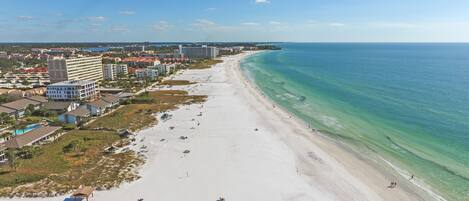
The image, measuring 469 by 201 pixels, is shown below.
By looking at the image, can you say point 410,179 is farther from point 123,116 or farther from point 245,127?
point 123,116

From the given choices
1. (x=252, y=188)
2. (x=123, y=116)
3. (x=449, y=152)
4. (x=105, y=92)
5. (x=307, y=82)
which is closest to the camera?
(x=252, y=188)

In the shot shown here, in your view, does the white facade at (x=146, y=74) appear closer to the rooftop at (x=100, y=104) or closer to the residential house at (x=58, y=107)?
the rooftop at (x=100, y=104)

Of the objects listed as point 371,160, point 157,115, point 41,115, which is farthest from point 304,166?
point 41,115

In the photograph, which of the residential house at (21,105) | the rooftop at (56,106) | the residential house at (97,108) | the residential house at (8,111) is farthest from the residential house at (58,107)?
the residential house at (8,111)

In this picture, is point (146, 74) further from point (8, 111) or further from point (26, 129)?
point (26, 129)

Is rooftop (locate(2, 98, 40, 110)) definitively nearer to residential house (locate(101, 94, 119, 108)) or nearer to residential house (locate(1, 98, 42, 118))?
residential house (locate(1, 98, 42, 118))

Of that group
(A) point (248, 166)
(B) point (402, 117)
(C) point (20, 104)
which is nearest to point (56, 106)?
(C) point (20, 104)
